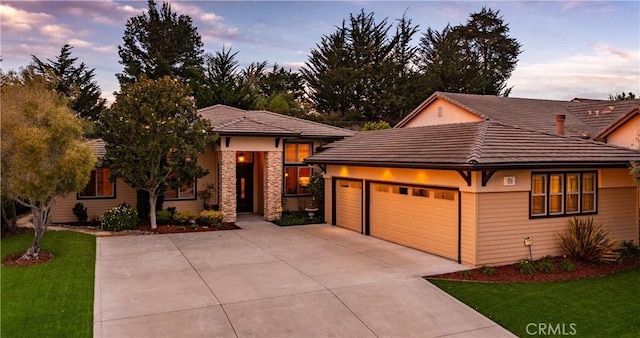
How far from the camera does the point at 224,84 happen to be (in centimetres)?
3728

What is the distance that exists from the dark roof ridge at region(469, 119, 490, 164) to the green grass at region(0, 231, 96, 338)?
26.2 feet

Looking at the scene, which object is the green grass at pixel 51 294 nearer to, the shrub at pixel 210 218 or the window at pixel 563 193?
the shrub at pixel 210 218

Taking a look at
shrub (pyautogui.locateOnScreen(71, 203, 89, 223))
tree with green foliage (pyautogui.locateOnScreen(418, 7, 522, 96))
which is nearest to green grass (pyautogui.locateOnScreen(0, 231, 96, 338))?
shrub (pyautogui.locateOnScreen(71, 203, 89, 223))

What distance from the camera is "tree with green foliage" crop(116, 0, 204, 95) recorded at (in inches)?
1437

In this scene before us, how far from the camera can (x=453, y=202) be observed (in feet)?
34.9

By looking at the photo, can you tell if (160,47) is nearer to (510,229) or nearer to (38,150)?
(38,150)

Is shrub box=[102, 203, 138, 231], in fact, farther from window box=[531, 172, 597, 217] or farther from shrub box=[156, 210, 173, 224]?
window box=[531, 172, 597, 217]

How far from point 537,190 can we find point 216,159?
12.0 m

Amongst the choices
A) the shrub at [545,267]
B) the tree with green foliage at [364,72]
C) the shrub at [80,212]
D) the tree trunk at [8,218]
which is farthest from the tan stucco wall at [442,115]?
the tree trunk at [8,218]

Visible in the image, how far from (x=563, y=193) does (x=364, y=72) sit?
30553 mm

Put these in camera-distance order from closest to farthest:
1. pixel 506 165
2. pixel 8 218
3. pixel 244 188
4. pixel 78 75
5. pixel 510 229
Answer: pixel 506 165 → pixel 510 229 → pixel 8 218 → pixel 244 188 → pixel 78 75

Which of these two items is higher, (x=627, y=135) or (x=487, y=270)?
(x=627, y=135)

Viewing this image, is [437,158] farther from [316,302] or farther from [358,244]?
[316,302]

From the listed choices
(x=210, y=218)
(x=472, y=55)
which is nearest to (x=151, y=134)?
(x=210, y=218)
